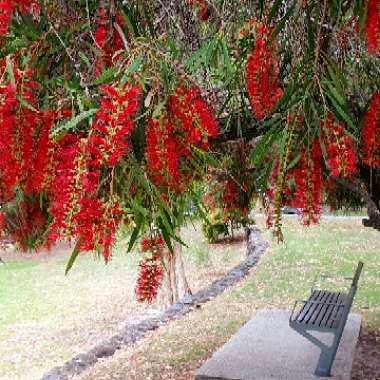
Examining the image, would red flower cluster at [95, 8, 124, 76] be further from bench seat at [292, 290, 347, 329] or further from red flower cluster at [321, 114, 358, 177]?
bench seat at [292, 290, 347, 329]

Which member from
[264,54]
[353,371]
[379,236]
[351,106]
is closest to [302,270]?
[379,236]

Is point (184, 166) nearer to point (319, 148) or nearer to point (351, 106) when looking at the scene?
point (319, 148)

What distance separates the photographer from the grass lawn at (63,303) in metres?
9.23

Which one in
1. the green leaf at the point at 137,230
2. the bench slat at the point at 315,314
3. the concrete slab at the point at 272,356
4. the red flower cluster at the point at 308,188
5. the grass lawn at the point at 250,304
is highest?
the red flower cluster at the point at 308,188

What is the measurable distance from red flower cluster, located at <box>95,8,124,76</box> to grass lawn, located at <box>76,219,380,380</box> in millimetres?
937

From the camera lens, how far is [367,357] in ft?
17.7

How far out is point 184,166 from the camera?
1.74 meters

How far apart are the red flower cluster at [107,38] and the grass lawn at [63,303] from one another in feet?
22.1

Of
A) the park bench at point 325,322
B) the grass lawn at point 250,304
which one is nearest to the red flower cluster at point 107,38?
the grass lawn at point 250,304

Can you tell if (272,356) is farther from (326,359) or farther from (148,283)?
(148,283)

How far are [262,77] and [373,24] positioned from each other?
36cm

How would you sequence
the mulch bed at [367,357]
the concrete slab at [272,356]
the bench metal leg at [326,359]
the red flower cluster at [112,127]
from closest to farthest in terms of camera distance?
1. the red flower cluster at [112,127]
2. the bench metal leg at [326,359]
3. the concrete slab at [272,356]
4. the mulch bed at [367,357]

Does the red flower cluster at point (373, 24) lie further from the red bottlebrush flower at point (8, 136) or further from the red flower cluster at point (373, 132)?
the red bottlebrush flower at point (8, 136)

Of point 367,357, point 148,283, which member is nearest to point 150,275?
point 148,283
